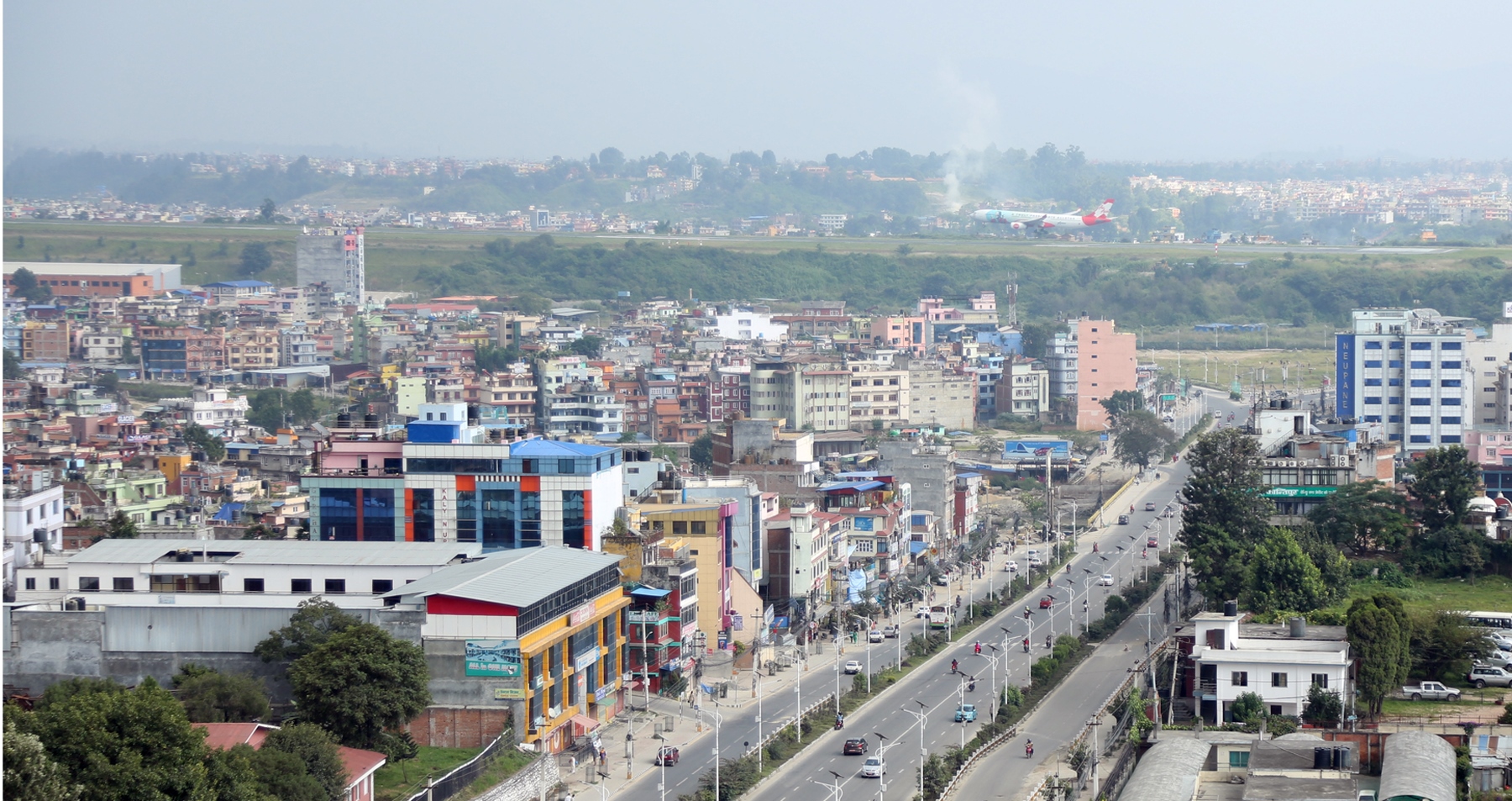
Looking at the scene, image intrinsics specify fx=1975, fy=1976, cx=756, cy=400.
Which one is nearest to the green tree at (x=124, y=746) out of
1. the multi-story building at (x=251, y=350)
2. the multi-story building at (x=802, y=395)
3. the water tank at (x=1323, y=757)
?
the water tank at (x=1323, y=757)

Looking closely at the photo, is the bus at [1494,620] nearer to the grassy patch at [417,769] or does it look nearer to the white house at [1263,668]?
the white house at [1263,668]

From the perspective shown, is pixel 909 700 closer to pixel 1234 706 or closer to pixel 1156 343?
pixel 1234 706

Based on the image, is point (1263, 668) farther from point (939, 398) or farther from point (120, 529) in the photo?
point (939, 398)

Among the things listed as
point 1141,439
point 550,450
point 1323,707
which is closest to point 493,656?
point 550,450

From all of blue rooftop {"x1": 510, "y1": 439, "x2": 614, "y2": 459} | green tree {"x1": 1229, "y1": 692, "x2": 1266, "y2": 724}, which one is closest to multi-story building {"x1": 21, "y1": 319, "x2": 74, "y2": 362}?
blue rooftop {"x1": 510, "y1": 439, "x2": 614, "y2": 459}

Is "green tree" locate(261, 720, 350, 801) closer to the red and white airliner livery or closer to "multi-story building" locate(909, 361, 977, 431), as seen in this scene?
"multi-story building" locate(909, 361, 977, 431)

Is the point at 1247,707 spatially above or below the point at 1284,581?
below
